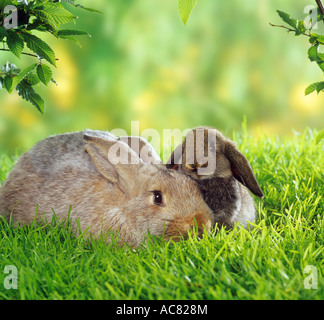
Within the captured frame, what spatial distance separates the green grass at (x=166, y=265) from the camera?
2.12 meters

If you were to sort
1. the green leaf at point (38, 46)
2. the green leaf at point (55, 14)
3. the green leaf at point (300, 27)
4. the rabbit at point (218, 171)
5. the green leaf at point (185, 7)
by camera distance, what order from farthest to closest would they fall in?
1. the rabbit at point (218, 171)
2. the green leaf at point (300, 27)
3. the green leaf at point (38, 46)
4. the green leaf at point (55, 14)
5. the green leaf at point (185, 7)

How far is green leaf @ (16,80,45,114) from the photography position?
289cm

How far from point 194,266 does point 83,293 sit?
49 cm

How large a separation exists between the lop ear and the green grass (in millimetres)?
385

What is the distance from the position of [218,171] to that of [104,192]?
650mm

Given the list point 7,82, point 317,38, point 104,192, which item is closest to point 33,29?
point 7,82

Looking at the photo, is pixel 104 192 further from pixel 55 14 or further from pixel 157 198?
pixel 55 14

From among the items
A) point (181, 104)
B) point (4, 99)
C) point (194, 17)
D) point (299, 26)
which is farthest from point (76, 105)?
point (299, 26)

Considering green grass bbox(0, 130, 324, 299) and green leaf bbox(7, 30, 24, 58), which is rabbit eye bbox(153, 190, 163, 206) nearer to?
green grass bbox(0, 130, 324, 299)

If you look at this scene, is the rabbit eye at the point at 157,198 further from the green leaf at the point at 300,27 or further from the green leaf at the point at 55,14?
the green leaf at the point at 300,27

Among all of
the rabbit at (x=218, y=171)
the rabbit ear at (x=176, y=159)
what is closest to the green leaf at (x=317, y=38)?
the rabbit at (x=218, y=171)

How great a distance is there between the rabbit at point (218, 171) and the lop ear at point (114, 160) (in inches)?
10.7

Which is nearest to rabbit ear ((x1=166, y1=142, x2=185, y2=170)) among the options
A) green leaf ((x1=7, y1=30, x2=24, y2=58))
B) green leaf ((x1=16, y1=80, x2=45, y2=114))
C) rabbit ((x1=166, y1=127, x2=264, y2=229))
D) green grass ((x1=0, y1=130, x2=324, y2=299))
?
rabbit ((x1=166, y1=127, x2=264, y2=229))

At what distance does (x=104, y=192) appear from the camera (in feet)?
9.91
